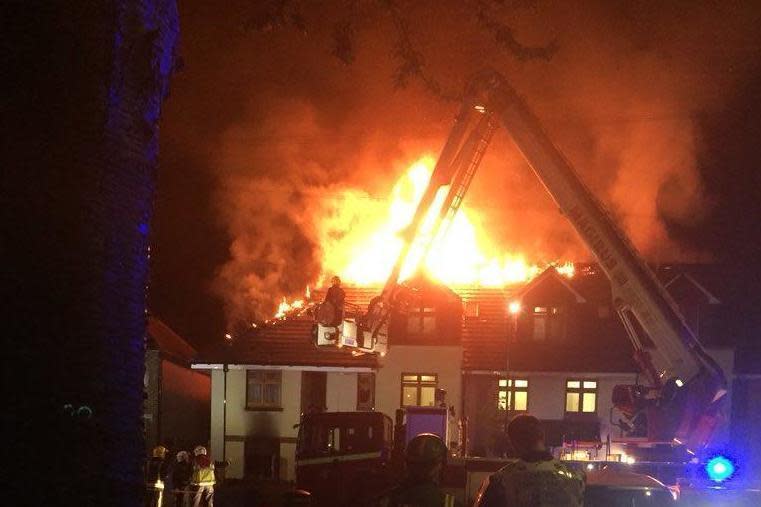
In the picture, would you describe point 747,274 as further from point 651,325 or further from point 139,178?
point 139,178

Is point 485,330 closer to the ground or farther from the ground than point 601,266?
closer to the ground

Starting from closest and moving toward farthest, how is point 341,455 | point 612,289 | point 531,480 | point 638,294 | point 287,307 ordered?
1. point 531,480
2. point 638,294
3. point 612,289
4. point 341,455
5. point 287,307

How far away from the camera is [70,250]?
3.04m

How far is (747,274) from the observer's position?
31875 millimetres

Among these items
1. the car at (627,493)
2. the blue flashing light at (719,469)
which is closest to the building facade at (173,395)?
the blue flashing light at (719,469)

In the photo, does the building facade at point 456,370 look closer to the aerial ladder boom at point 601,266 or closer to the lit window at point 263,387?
the lit window at point 263,387

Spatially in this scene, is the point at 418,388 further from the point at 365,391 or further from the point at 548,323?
the point at 548,323

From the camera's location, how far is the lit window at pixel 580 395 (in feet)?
92.4

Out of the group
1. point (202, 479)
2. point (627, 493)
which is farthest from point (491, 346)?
point (627, 493)

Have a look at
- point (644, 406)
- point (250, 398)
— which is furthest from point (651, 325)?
point (250, 398)

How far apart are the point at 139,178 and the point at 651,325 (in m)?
10.7

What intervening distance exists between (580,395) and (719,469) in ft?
52.5

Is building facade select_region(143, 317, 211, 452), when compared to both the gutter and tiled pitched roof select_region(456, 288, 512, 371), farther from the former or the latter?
tiled pitched roof select_region(456, 288, 512, 371)

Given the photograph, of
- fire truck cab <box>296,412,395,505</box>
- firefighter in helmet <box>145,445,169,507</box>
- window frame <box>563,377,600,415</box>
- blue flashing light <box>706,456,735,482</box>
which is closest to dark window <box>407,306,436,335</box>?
window frame <box>563,377,600,415</box>
